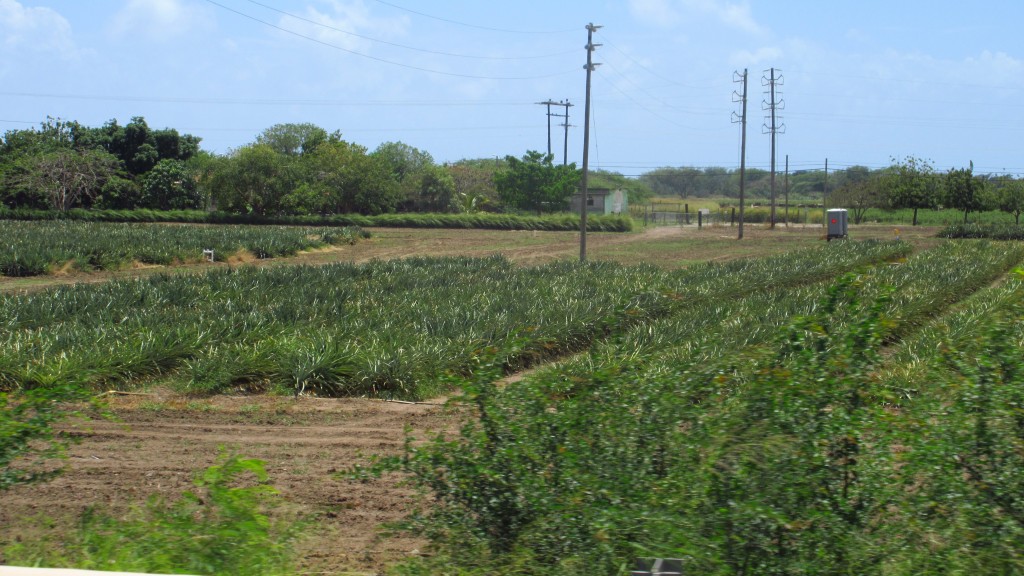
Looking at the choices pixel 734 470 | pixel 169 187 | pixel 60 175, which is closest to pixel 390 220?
pixel 169 187

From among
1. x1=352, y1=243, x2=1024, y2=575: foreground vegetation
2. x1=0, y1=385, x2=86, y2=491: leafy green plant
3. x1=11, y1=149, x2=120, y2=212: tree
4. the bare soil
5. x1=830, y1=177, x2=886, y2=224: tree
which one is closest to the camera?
x1=352, y1=243, x2=1024, y2=575: foreground vegetation

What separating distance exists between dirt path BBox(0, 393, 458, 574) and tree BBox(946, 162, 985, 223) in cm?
6563

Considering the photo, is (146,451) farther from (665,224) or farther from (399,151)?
(399,151)

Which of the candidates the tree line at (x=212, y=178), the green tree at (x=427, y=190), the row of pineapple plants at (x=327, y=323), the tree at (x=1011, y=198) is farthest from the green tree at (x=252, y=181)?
the tree at (x=1011, y=198)

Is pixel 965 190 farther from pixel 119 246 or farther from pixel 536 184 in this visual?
pixel 119 246

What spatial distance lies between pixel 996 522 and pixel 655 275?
20.7 m

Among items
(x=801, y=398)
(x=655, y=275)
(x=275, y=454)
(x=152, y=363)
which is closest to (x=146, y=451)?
(x=275, y=454)

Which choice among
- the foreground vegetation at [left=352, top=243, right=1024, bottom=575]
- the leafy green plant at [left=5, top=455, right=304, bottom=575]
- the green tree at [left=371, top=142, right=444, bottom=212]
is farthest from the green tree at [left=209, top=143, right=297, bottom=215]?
the foreground vegetation at [left=352, top=243, right=1024, bottom=575]

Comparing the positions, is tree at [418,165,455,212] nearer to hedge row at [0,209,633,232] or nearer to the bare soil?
hedge row at [0,209,633,232]

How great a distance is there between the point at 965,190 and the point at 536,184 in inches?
1411

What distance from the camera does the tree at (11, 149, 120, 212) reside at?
5950cm

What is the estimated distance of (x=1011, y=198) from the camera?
222ft

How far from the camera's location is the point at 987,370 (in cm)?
504

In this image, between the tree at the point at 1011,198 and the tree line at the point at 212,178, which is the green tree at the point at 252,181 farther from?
the tree at the point at 1011,198
